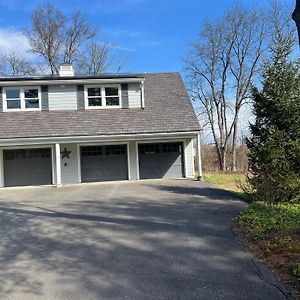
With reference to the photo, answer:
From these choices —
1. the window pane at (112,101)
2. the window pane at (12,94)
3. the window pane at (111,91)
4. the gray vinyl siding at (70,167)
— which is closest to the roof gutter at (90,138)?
the gray vinyl siding at (70,167)

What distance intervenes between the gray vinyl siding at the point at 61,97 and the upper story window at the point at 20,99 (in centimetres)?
68

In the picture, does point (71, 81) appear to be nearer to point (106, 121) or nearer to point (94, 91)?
point (94, 91)

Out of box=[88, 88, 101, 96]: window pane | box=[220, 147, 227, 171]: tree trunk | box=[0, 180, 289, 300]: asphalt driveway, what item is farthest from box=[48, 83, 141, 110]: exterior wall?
box=[220, 147, 227, 171]: tree trunk

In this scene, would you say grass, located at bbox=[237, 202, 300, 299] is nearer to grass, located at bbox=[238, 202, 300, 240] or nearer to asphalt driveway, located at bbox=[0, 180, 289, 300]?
grass, located at bbox=[238, 202, 300, 240]

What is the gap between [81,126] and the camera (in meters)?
18.4

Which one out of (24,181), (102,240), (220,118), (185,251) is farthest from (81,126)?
(220,118)

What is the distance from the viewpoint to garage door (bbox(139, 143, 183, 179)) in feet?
65.5

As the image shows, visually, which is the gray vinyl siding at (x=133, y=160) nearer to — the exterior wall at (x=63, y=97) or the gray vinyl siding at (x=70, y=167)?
the gray vinyl siding at (x=70, y=167)

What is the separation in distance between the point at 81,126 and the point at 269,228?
13.0 meters

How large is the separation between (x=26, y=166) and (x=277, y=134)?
13.6 meters

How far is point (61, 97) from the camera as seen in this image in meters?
19.6

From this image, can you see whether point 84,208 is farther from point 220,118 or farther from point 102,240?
point 220,118

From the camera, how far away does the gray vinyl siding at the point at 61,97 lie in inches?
772

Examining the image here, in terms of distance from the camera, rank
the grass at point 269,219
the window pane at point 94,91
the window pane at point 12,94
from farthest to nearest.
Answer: the window pane at point 94,91 → the window pane at point 12,94 → the grass at point 269,219
